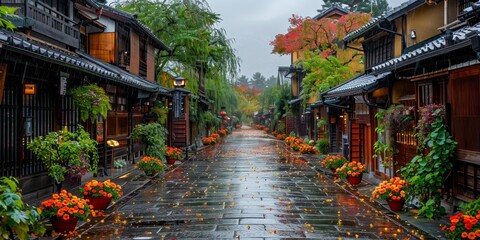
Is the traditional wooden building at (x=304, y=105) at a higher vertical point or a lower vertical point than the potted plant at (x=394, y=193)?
higher

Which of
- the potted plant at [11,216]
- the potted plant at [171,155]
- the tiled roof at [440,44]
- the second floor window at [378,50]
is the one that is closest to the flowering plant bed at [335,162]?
the second floor window at [378,50]

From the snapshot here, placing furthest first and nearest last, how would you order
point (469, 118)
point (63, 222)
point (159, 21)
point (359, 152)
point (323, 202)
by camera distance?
point (159, 21) < point (359, 152) < point (323, 202) < point (469, 118) < point (63, 222)

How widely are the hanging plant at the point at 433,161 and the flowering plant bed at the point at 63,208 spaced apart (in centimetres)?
798

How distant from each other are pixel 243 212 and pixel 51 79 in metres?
7.51

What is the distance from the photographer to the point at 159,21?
3453 cm

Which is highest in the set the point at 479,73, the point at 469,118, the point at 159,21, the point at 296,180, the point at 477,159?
the point at 159,21

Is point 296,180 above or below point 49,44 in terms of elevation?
below

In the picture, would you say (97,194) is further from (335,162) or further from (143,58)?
(143,58)

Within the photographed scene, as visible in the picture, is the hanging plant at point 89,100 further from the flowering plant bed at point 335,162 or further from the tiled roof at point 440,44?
the flowering plant bed at point 335,162

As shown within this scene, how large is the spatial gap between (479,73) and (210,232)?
685 centimetres

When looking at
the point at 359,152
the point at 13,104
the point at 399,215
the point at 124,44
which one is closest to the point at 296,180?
the point at 359,152

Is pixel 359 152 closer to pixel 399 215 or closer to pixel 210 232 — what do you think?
pixel 399 215

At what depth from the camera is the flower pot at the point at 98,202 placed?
12672 millimetres

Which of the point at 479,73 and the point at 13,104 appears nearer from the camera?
the point at 479,73
